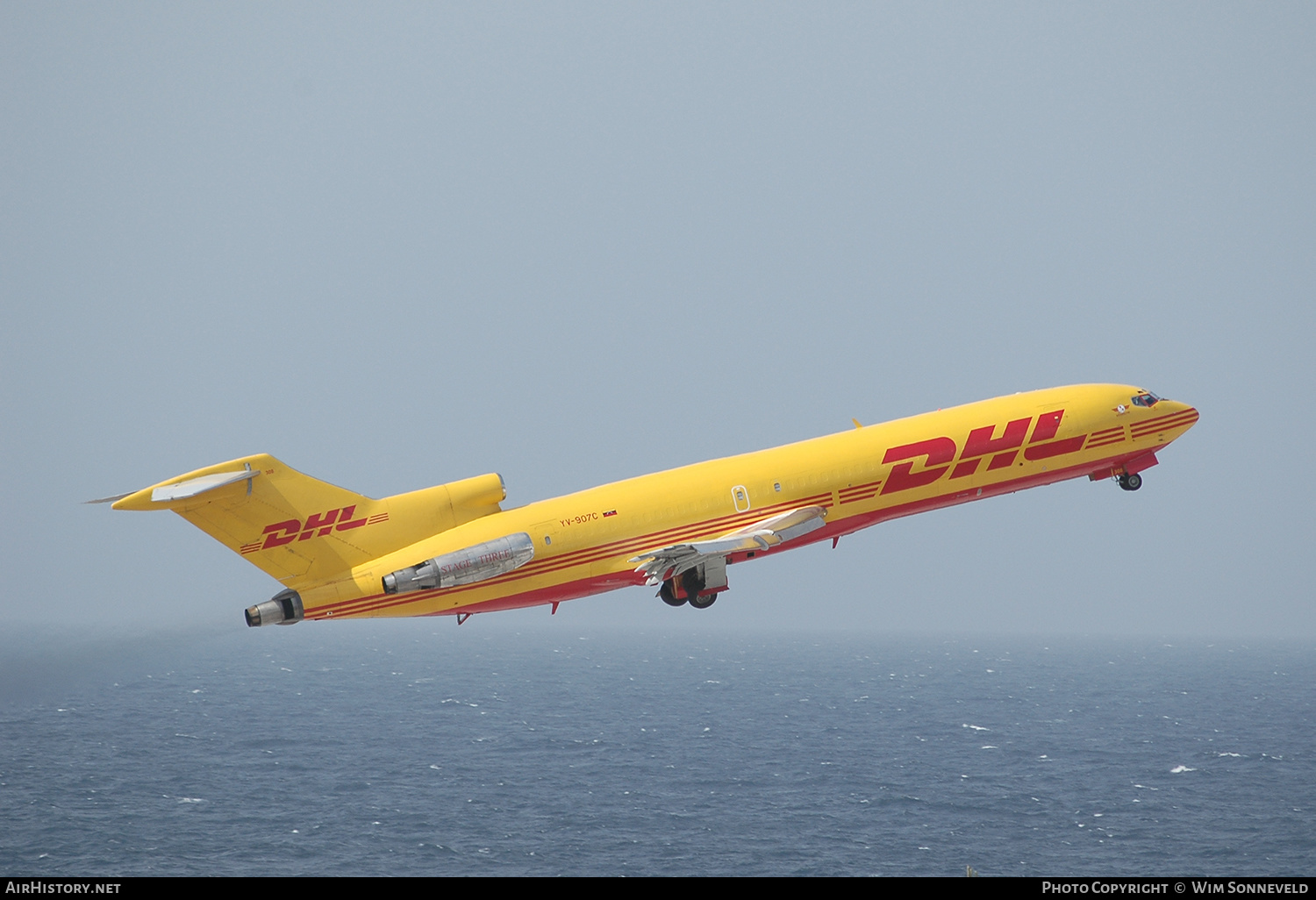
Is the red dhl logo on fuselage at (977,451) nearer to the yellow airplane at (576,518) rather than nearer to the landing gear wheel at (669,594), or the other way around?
the yellow airplane at (576,518)

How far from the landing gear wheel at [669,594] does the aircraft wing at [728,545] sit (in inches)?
21.7

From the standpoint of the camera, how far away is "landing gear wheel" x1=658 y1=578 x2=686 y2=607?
3559 cm

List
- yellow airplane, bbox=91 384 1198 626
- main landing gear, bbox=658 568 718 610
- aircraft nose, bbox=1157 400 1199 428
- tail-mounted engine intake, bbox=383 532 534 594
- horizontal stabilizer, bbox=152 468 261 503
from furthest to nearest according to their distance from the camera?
aircraft nose, bbox=1157 400 1199 428
main landing gear, bbox=658 568 718 610
yellow airplane, bbox=91 384 1198 626
tail-mounted engine intake, bbox=383 532 534 594
horizontal stabilizer, bbox=152 468 261 503

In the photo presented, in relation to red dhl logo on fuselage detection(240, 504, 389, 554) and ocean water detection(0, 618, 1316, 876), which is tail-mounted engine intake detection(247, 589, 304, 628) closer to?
red dhl logo on fuselage detection(240, 504, 389, 554)

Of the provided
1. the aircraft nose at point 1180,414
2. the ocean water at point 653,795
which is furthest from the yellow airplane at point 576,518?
the ocean water at point 653,795

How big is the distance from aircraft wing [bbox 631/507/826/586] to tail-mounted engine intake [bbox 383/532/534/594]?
383cm

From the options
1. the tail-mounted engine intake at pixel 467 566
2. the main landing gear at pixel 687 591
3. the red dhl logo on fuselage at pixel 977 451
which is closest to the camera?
the tail-mounted engine intake at pixel 467 566

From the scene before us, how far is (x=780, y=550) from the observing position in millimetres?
35625

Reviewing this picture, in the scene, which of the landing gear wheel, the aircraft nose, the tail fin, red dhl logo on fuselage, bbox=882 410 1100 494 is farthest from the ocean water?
the aircraft nose

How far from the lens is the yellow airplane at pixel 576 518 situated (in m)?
33.1

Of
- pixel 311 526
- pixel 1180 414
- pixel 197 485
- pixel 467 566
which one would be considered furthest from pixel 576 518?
pixel 1180 414

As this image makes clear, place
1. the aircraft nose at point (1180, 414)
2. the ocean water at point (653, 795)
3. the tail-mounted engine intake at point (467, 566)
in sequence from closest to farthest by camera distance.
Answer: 1. the tail-mounted engine intake at point (467, 566)
2. the aircraft nose at point (1180, 414)
3. the ocean water at point (653, 795)

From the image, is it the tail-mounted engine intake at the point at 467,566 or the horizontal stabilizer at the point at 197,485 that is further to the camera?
the tail-mounted engine intake at the point at 467,566

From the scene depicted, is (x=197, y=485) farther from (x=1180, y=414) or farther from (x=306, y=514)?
(x=1180, y=414)
